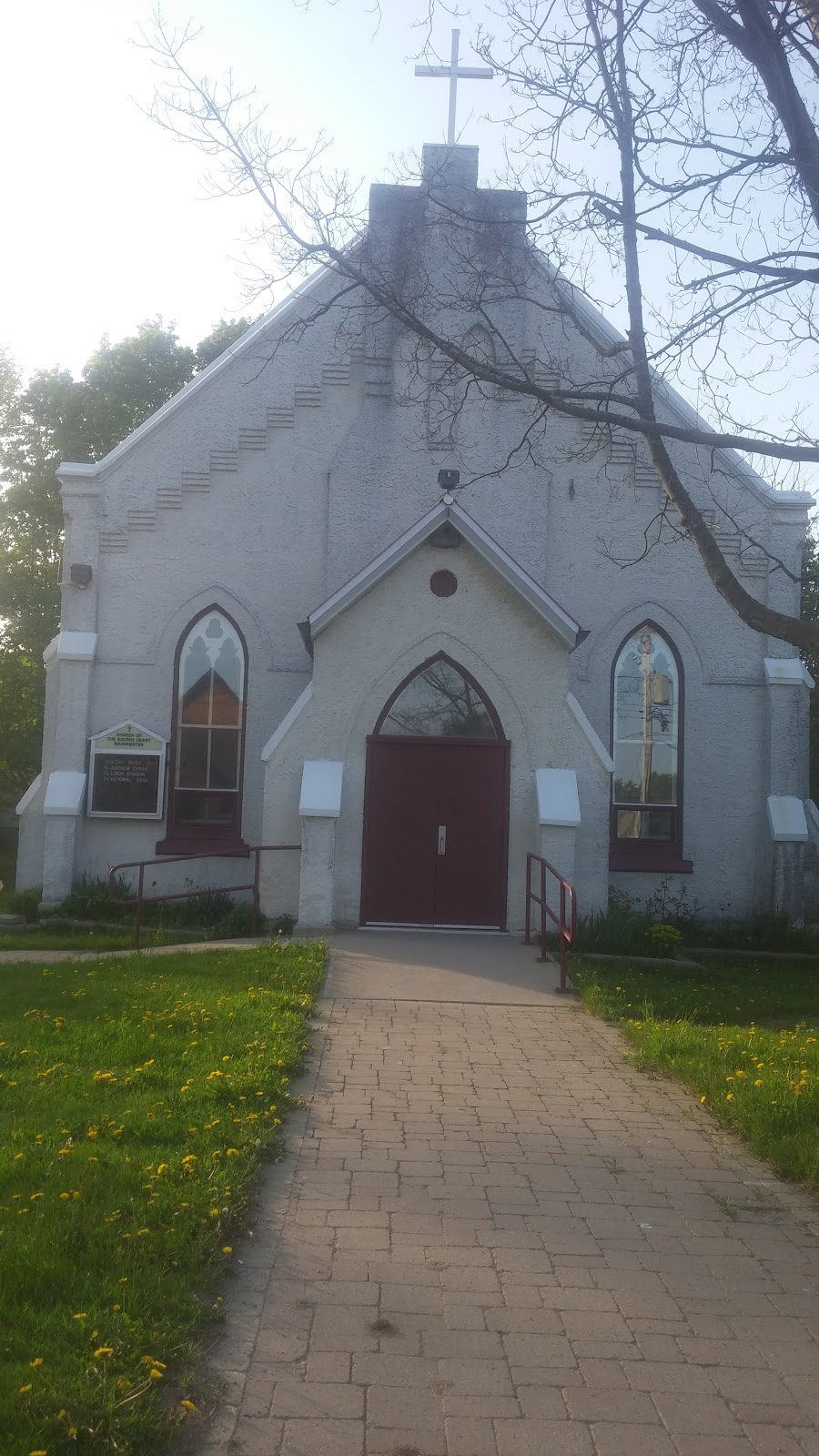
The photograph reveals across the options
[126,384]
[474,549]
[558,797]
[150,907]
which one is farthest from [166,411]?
[126,384]

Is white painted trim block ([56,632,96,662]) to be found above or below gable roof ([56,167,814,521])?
below

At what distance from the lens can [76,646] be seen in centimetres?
1608

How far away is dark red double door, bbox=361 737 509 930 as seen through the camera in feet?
47.9

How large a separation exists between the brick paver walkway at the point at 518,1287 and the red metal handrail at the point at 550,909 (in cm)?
348

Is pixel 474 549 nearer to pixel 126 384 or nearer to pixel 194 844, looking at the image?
pixel 194 844

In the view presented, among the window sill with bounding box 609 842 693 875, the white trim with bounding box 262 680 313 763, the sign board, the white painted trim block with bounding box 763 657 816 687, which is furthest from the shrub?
the white painted trim block with bounding box 763 657 816 687

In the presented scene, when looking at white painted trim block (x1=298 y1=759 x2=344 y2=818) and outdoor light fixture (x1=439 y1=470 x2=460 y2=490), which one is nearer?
white painted trim block (x1=298 y1=759 x2=344 y2=818)

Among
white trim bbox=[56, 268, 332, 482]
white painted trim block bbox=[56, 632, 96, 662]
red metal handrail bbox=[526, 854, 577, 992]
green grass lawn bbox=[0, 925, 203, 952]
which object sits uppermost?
white trim bbox=[56, 268, 332, 482]

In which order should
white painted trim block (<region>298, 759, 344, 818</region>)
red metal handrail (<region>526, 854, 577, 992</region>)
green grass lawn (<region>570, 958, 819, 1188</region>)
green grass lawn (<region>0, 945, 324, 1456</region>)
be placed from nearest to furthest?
green grass lawn (<region>0, 945, 324, 1456</region>), green grass lawn (<region>570, 958, 819, 1188</region>), red metal handrail (<region>526, 854, 577, 992</region>), white painted trim block (<region>298, 759, 344, 818</region>)

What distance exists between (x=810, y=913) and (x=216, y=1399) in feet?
46.1

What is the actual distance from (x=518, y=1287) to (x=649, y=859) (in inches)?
475

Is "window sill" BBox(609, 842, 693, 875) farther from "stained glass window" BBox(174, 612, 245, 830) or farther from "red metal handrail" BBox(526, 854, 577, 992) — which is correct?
"stained glass window" BBox(174, 612, 245, 830)

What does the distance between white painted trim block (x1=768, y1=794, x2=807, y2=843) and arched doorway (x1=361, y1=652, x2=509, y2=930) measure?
3.81 m

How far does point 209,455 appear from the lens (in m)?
16.5
